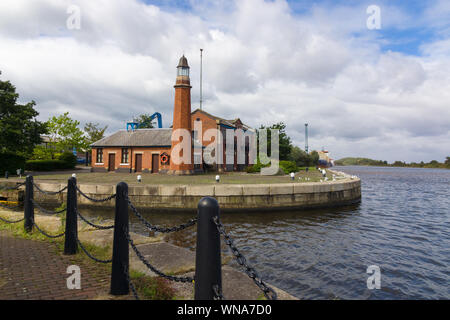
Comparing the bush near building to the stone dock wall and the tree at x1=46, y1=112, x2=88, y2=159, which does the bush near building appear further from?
the stone dock wall

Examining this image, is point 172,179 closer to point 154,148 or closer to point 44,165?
point 154,148

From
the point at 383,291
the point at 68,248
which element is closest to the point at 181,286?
the point at 68,248

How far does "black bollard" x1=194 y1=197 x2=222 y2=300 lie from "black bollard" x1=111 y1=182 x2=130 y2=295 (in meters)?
1.65

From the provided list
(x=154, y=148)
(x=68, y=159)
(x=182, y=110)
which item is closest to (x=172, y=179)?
(x=182, y=110)

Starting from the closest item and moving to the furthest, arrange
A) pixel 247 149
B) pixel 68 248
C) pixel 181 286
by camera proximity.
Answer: pixel 181 286 → pixel 68 248 → pixel 247 149

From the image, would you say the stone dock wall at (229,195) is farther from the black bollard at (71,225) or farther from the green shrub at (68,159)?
the green shrub at (68,159)

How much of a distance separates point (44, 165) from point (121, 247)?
35.2 meters

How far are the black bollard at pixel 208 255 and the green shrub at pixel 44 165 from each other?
116ft

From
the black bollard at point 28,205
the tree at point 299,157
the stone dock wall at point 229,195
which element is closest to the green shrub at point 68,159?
the stone dock wall at point 229,195

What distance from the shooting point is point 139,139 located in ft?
110

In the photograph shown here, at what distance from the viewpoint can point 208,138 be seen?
126 ft
